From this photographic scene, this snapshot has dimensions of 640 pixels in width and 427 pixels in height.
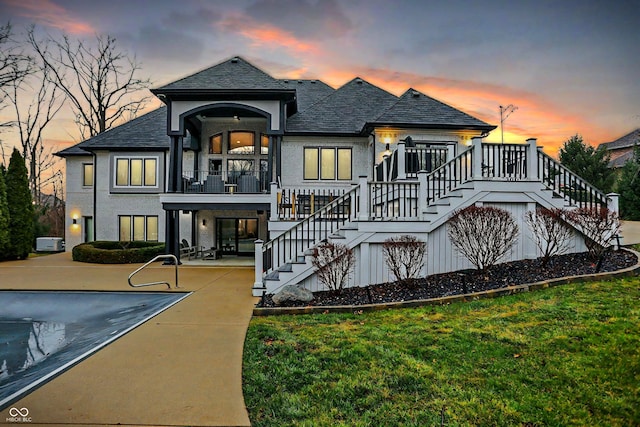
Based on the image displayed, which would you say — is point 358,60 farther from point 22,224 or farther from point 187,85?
point 22,224

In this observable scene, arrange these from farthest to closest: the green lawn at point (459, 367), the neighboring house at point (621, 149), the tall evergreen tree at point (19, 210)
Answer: the neighboring house at point (621, 149), the tall evergreen tree at point (19, 210), the green lawn at point (459, 367)

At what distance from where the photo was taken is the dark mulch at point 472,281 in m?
7.18

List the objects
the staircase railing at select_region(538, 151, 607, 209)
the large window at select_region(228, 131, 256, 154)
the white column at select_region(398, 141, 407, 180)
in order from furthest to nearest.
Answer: the large window at select_region(228, 131, 256, 154) → the white column at select_region(398, 141, 407, 180) → the staircase railing at select_region(538, 151, 607, 209)

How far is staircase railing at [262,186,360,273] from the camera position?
8469mm

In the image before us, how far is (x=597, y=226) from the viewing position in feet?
25.0

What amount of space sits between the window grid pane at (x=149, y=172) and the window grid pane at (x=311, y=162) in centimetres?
772

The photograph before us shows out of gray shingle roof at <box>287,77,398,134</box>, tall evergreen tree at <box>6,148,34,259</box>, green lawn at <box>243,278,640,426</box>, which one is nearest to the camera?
green lawn at <box>243,278,640,426</box>

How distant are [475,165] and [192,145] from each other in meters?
12.2

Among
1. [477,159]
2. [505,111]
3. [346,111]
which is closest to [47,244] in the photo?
[346,111]

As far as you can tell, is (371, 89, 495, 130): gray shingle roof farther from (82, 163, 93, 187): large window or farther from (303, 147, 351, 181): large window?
(82, 163, 93, 187): large window

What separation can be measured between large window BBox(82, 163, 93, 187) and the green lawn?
16.8m

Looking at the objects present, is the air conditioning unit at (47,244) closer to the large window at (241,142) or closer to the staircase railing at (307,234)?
the large window at (241,142)

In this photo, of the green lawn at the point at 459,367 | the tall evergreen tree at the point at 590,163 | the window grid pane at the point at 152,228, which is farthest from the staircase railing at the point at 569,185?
the tall evergreen tree at the point at 590,163

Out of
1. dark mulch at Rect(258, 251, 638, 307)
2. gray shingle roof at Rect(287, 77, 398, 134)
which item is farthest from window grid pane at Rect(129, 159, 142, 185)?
dark mulch at Rect(258, 251, 638, 307)
